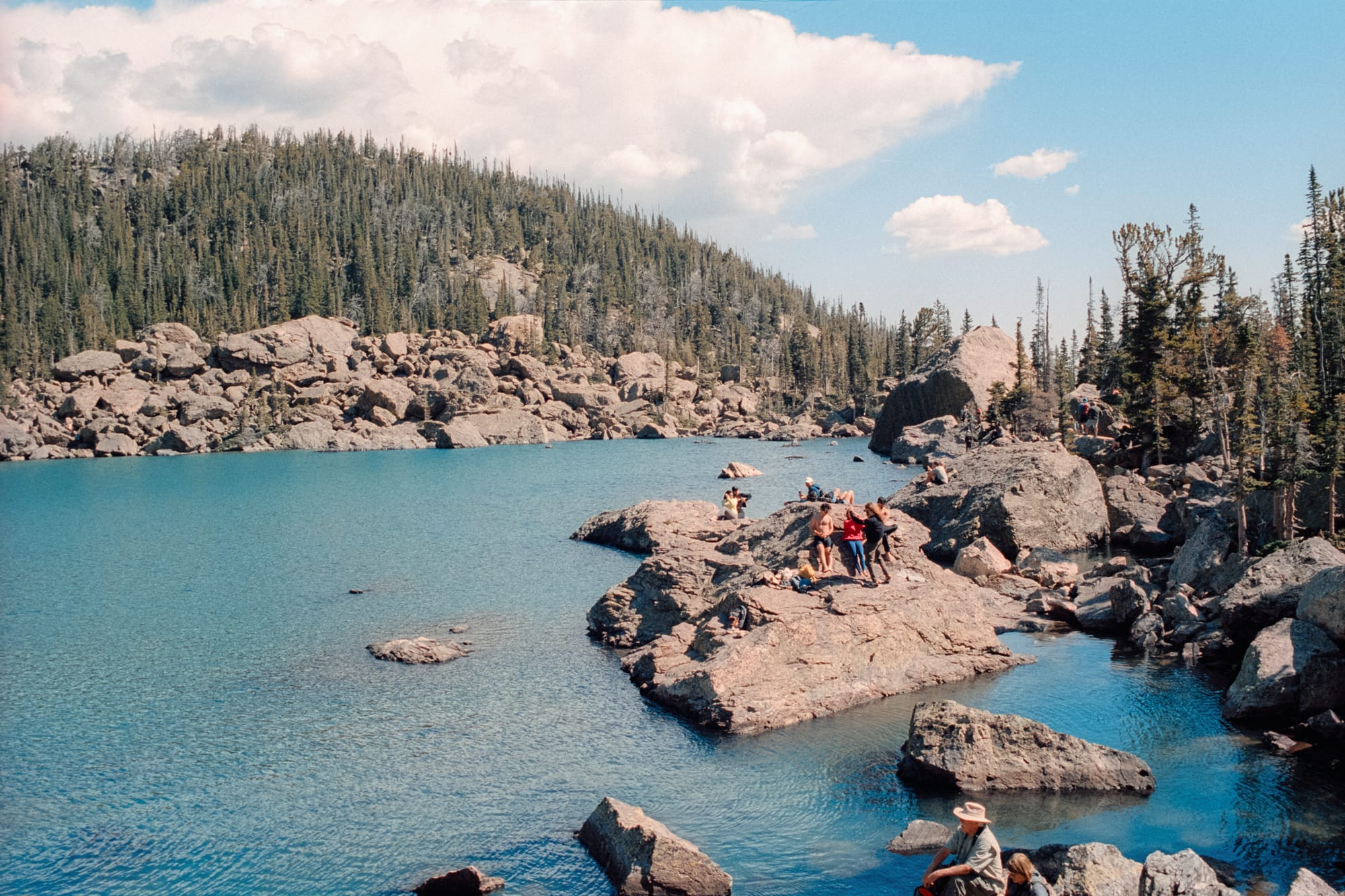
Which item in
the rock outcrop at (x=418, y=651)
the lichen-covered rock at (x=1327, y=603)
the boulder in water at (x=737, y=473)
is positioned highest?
the lichen-covered rock at (x=1327, y=603)

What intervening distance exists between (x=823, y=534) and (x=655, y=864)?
12.9 metres

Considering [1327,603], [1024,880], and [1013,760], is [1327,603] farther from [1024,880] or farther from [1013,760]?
[1024,880]

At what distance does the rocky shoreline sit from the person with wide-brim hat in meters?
108

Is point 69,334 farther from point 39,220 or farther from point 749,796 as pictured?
point 749,796

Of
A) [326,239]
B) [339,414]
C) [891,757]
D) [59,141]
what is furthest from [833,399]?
[59,141]

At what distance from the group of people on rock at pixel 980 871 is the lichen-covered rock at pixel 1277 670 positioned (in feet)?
32.5

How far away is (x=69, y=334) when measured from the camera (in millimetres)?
127625

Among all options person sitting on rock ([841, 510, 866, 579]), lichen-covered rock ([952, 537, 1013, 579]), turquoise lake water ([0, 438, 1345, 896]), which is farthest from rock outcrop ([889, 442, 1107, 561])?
person sitting on rock ([841, 510, 866, 579])

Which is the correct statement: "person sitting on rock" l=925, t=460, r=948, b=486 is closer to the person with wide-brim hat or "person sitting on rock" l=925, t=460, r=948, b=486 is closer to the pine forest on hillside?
the person with wide-brim hat

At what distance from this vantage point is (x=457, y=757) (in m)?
18.2

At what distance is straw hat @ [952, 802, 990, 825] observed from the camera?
36.8 feet

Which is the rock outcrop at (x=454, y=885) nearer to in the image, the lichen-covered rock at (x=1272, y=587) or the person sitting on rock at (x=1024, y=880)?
the person sitting on rock at (x=1024, y=880)

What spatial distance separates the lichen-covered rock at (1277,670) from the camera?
709 inches

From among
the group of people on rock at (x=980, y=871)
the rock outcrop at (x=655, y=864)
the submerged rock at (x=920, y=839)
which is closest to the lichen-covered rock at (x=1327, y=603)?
the submerged rock at (x=920, y=839)
